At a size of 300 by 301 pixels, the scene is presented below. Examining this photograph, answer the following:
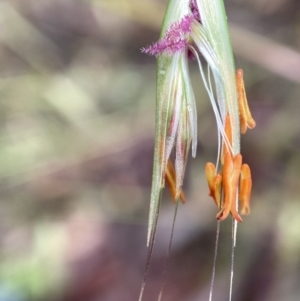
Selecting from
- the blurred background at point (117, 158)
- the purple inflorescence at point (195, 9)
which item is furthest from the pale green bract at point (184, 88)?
the blurred background at point (117, 158)

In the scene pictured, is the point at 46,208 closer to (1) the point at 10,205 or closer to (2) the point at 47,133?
(1) the point at 10,205

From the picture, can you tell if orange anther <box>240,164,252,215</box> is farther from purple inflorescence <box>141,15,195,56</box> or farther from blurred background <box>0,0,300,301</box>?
blurred background <box>0,0,300,301</box>

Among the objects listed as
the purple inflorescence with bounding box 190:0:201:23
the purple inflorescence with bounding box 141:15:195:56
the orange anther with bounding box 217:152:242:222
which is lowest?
the orange anther with bounding box 217:152:242:222

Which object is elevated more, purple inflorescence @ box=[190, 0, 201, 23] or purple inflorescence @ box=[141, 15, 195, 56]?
purple inflorescence @ box=[190, 0, 201, 23]

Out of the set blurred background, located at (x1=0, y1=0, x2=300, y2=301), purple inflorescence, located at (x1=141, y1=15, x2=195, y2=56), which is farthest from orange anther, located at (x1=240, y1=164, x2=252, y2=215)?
blurred background, located at (x1=0, y1=0, x2=300, y2=301)

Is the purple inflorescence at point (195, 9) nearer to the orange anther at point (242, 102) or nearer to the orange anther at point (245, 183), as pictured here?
the orange anther at point (242, 102)

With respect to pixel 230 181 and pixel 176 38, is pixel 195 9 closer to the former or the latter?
pixel 176 38

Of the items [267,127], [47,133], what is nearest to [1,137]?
[47,133]
